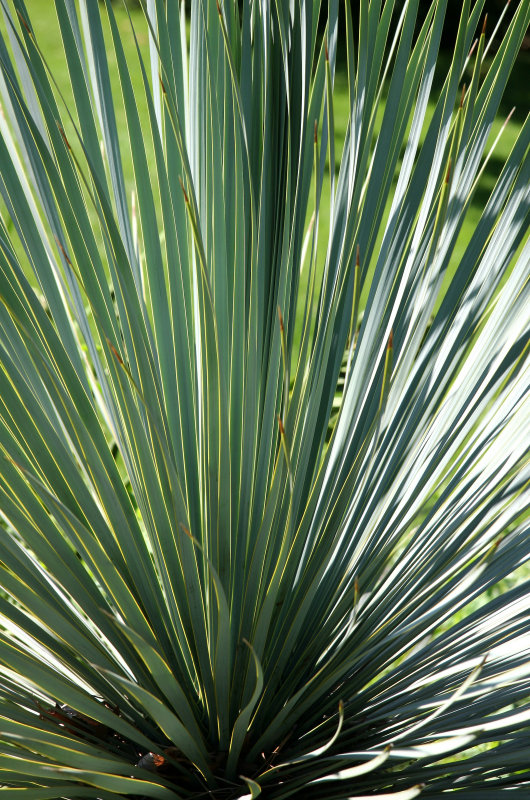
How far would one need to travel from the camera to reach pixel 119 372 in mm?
773

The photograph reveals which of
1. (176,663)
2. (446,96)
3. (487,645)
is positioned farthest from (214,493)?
(446,96)

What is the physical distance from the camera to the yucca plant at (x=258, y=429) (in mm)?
816

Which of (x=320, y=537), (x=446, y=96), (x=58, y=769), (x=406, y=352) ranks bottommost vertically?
(x=58, y=769)

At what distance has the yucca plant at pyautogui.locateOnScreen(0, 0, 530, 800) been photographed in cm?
82

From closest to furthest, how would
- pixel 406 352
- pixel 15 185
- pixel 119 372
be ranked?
pixel 119 372
pixel 15 185
pixel 406 352

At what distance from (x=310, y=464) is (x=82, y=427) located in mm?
390

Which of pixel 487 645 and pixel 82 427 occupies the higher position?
pixel 82 427

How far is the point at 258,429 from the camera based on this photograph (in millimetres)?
995

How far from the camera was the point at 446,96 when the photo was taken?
1091mm

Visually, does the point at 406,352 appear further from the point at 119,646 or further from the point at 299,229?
the point at 119,646

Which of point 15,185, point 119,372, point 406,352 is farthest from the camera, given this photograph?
point 406,352

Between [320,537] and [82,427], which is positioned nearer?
[82,427]

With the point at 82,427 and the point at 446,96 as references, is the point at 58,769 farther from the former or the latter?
the point at 446,96

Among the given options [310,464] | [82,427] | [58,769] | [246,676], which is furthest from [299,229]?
[58,769]
